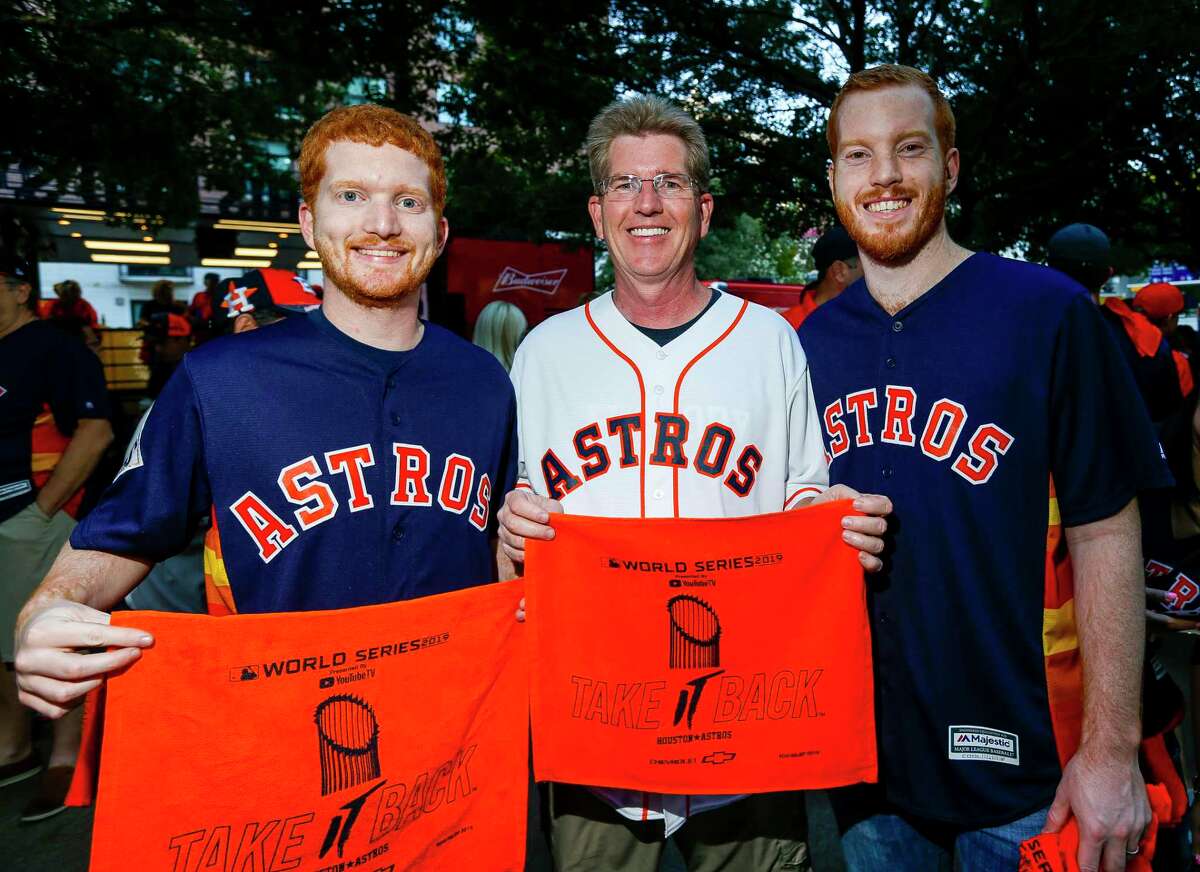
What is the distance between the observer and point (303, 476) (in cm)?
212

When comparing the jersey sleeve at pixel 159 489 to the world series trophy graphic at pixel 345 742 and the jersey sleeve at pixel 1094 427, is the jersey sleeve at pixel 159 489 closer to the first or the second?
the world series trophy graphic at pixel 345 742

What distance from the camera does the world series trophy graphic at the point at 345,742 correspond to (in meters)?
1.93

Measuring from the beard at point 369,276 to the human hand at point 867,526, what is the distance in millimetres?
1234

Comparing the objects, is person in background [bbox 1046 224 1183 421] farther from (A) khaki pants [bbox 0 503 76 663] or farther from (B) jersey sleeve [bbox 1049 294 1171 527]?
(A) khaki pants [bbox 0 503 76 663]

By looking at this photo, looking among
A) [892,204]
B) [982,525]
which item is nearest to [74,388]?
[892,204]

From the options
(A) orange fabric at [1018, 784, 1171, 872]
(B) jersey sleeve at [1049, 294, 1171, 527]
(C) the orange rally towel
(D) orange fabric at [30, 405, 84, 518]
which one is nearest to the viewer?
(C) the orange rally towel

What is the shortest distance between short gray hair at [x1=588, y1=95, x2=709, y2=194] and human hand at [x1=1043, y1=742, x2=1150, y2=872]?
1856 mm

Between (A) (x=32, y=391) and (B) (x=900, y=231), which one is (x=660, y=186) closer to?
(B) (x=900, y=231)

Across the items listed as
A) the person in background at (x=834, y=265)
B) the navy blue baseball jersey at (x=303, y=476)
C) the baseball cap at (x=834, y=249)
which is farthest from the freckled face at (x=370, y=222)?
the baseball cap at (x=834, y=249)

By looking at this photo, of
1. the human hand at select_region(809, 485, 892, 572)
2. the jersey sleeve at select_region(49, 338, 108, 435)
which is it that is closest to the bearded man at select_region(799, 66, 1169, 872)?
the human hand at select_region(809, 485, 892, 572)

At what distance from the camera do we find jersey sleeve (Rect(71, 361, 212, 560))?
197 cm

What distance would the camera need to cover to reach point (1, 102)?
25.5 feet

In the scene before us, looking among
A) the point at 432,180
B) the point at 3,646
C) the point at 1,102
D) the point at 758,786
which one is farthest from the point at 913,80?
the point at 1,102

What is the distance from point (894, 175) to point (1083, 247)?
271 cm
